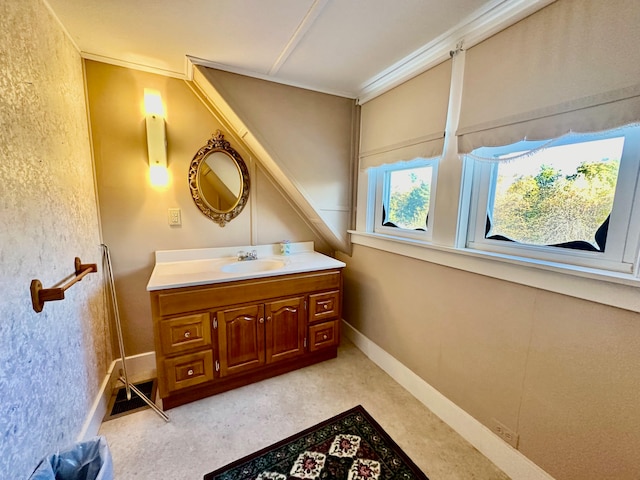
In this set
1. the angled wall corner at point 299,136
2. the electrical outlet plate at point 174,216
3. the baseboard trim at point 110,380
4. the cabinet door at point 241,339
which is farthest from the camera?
the electrical outlet plate at point 174,216

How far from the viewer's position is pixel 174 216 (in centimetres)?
210

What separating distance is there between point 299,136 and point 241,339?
5.29 feet

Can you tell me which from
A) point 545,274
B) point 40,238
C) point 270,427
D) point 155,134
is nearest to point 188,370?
point 270,427

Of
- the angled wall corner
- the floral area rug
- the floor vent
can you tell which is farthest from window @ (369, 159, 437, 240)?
the floor vent

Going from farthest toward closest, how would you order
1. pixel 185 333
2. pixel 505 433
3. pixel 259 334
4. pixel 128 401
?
1. pixel 259 334
2. pixel 128 401
3. pixel 185 333
4. pixel 505 433

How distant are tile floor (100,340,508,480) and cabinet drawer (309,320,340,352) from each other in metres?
0.22

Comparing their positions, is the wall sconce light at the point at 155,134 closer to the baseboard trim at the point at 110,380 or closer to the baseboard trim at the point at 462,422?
the baseboard trim at the point at 110,380

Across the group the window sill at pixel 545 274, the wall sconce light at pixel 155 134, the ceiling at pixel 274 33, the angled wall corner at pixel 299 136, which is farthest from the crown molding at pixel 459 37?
the wall sconce light at pixel 155 134

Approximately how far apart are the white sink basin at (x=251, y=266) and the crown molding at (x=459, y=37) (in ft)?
5.23

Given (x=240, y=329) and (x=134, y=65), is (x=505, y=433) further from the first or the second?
(x=134, y=65)

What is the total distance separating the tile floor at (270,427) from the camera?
140cm

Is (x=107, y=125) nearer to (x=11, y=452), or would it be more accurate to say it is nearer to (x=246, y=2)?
(x=246, y=2)

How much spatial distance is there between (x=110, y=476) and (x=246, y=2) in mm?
2089

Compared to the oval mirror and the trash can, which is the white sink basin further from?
the trash can
